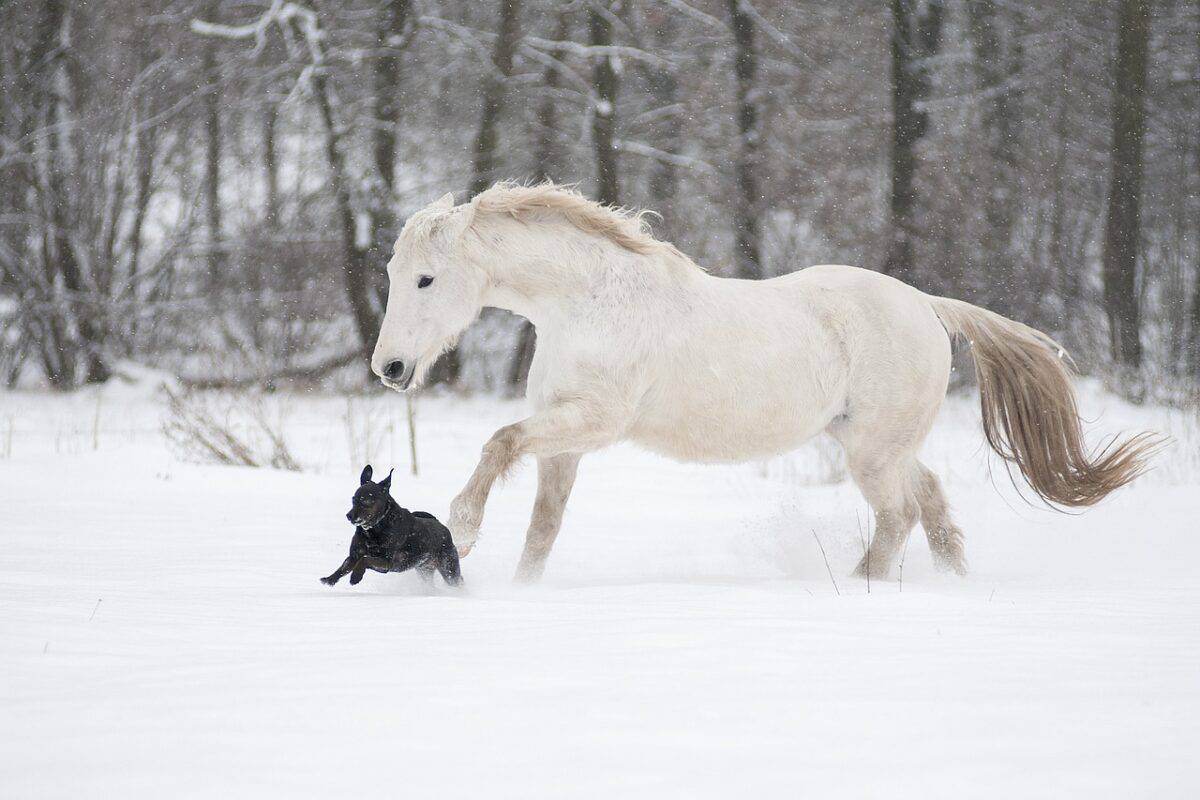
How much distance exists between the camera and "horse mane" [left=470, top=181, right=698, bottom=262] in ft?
14.9

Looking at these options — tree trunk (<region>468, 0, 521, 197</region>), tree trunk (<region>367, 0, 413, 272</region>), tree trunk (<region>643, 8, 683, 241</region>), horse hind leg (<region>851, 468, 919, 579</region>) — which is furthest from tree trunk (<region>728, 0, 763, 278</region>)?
horse hind leg (<region>851, 468, 919, 579</region>)

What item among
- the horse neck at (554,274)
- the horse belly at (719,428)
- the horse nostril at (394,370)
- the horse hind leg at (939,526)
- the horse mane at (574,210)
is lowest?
the horse hind leg at (939,526)

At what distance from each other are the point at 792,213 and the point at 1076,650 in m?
13.9

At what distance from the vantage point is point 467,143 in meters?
16.6

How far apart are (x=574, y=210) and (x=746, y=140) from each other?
37.3 ft

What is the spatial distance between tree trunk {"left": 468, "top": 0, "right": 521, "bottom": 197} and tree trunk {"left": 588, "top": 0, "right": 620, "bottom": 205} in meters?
1.10

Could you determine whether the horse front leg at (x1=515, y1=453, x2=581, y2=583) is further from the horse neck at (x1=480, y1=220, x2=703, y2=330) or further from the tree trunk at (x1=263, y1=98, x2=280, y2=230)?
the tree trunk at (x1=263, y1=98, x2=280, y2=230)

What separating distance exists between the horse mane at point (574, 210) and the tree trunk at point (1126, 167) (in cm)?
1019

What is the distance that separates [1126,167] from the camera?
1323 cm

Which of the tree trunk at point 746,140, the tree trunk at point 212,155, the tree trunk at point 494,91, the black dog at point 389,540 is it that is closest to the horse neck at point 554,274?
the black dog at point 389,540

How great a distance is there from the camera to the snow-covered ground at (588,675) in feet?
6.08

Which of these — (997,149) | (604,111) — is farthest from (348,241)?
(997,149)

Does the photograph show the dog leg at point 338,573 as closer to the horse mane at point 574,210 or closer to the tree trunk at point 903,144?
the horse mane at point 574,210

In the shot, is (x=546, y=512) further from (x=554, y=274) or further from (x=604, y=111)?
(x=604, y=111)
